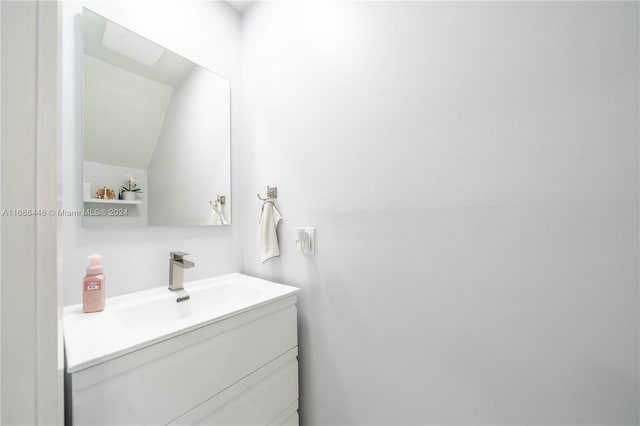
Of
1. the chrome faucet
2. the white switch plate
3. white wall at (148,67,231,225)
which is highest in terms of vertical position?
white wall at (148,67,231,225)

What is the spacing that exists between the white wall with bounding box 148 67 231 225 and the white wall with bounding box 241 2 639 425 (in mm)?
417

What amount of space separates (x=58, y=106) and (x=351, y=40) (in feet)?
3.36

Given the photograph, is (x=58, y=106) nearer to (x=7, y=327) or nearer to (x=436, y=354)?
(x=7, y=327)

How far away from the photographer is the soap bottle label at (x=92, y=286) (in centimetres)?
85

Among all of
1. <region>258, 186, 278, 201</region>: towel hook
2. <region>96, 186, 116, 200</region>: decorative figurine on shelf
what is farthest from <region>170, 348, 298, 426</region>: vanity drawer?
<region>96, 186, 116, 200</region>: decorative figurine on shelf

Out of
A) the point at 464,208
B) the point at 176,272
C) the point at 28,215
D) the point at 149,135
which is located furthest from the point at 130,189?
the point at 464,208

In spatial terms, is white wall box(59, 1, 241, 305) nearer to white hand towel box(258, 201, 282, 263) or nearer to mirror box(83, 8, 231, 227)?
mirror box(83, 8, 231, 227)

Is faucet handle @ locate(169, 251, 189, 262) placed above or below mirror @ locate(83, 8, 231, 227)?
below

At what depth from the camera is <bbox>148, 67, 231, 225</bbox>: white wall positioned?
45.4 inches

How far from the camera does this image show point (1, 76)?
0.25 meters

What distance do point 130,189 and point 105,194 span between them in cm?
9

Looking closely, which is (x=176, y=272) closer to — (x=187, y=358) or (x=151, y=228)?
(x=151, y=228)

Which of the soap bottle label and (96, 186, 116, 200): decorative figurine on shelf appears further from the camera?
(96, 186, 116, 200): decorative figurine on shelf

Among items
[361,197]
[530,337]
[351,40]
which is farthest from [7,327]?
[351,40]
